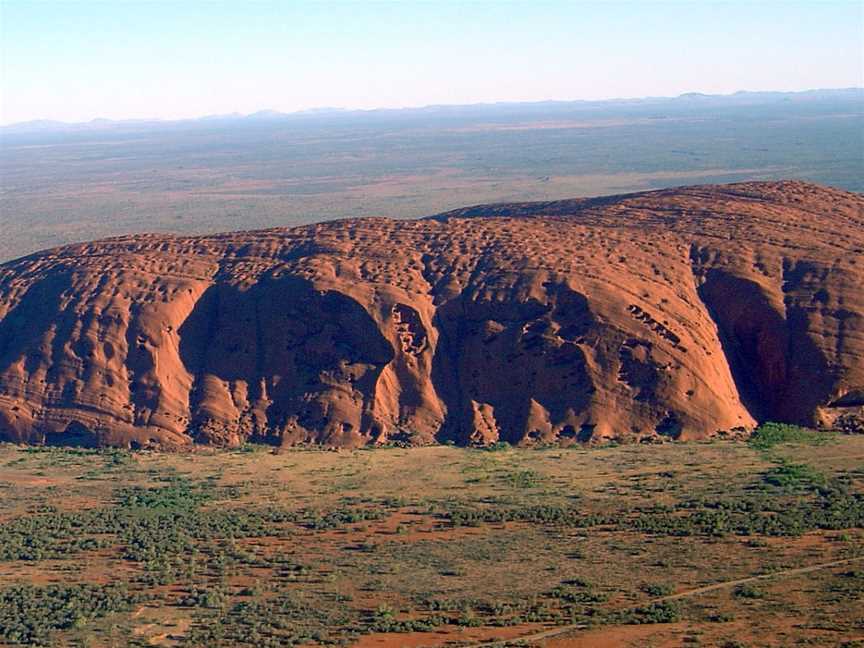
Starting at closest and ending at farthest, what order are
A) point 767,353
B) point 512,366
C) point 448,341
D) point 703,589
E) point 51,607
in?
point 703,589, point 51,607, point 512,366, point 767,353, point 448,341

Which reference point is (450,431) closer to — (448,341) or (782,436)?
(448,341)

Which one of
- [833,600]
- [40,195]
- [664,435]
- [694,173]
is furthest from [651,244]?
[40,195]

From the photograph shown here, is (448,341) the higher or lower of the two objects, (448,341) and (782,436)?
the higher

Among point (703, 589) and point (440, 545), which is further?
point (440, 545)

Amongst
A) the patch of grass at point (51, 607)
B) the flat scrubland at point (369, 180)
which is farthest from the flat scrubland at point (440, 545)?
the flat scrubland at point (369, 180)

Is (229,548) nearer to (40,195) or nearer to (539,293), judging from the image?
(539,293)

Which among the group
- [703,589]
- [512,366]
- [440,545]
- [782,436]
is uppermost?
[512,366]

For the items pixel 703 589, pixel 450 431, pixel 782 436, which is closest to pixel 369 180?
pixel 450 431
